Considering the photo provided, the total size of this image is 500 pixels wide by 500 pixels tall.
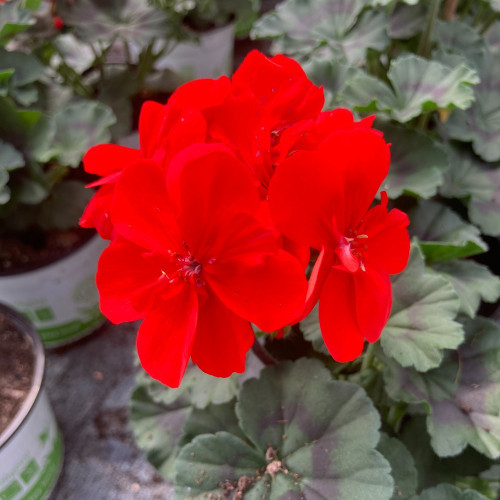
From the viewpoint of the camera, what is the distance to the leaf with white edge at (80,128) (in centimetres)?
94

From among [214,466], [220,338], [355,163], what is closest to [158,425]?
[214,466]

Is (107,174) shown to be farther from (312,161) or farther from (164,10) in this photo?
(164,10)

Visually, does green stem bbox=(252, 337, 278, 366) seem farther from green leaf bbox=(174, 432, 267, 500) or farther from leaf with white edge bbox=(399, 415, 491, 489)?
leaf with white edge bbox=(399, 415, 491, 489)

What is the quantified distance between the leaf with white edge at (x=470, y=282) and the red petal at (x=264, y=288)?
0.42 m

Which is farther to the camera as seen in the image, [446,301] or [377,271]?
[446,301]

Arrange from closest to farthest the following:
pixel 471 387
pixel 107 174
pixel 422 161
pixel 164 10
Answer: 1. pixel 107 174
2. pixel 471 387
3. pixel 422 161
4. pixel 164 10

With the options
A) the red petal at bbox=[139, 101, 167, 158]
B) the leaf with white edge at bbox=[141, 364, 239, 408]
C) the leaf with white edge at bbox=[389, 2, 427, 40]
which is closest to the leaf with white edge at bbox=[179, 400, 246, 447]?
the leaf with white edge at bbox=[141, 364, 239, 408]

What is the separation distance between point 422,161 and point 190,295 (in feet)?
1.79

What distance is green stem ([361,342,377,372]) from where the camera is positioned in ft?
2.25

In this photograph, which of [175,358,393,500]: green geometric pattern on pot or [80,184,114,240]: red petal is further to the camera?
[175,358,393,500]: green geometric pattern on pot

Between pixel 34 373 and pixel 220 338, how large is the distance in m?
0.56

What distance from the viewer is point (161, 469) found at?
31.8 inches

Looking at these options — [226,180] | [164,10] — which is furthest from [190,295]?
[164,10]

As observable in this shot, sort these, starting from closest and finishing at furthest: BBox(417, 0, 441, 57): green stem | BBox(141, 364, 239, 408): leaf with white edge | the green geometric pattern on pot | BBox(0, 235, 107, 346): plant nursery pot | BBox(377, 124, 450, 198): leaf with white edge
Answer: the green geometric pattern on pot → BBox(141, 364, 239, 408): leaf with white edge → BBox(377, 124, 450, 198): leaf with white edge → BBox(417, 0, 441, 57): green stem → BBox(0, 235, 107, 346): plant nursery pot
